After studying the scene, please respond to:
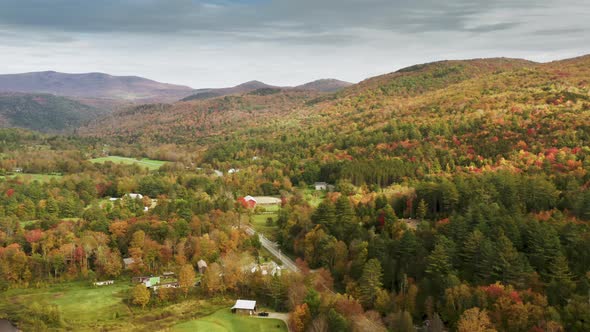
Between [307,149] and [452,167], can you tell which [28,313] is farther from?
[307,149]

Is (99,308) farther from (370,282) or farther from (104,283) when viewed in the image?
(370,282)

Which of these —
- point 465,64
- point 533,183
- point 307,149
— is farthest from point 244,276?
point 465,64

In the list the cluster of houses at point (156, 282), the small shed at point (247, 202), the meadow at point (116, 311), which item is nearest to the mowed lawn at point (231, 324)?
the meadow at point (116, 311)

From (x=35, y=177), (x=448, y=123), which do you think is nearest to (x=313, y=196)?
(x=448, y=123)

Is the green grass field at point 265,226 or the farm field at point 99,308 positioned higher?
the green grass field at point 265,226

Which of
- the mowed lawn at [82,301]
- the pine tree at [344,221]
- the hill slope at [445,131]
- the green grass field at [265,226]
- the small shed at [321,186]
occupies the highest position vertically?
the hill slope at [445,131]

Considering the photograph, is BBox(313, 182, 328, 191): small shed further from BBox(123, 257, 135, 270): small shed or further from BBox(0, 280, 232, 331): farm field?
BBox(0, 280, 232, 331): farm field

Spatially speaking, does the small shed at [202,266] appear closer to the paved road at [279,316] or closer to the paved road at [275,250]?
the paved road at [275,250]
